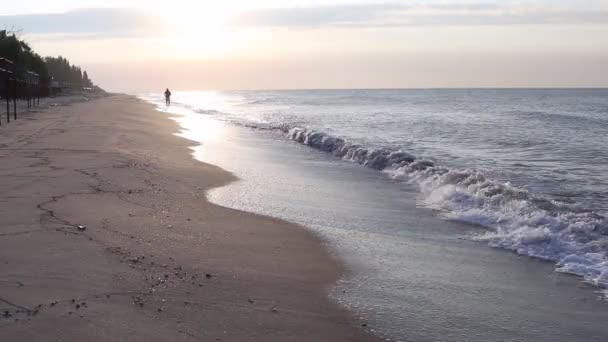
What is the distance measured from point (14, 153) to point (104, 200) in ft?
16.3

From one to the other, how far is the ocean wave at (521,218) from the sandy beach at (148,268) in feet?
8.29

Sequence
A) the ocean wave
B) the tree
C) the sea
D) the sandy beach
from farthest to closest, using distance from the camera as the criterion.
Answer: the tree, the ocean wave, the sea, the sandy beach

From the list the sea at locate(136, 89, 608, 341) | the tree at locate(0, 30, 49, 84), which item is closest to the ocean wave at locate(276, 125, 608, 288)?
the sea at locate(136, 89, 608, 341)

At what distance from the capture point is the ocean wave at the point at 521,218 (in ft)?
20.3

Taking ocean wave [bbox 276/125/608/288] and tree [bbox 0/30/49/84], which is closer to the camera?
ocean wave [bbox 276/125/608/288]

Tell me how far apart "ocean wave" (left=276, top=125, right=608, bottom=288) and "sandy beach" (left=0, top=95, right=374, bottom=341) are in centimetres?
253

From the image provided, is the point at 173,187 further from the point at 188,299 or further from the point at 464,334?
→ the point at 464,334

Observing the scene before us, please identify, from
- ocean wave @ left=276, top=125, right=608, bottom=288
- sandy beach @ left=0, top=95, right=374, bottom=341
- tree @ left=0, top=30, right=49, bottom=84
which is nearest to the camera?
sandy beach @ left=0, top=95, right=374, bottom=341

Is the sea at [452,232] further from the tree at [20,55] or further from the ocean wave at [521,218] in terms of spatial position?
the tree at [20,55]

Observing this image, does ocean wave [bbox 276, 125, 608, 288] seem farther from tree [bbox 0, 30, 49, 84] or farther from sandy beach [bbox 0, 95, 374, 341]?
tree [bbox 0, 30, 49, 84]

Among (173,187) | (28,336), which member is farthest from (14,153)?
(28,336)

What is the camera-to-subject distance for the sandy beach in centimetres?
383

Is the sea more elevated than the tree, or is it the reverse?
the tree

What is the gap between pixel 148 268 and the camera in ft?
16.4
